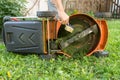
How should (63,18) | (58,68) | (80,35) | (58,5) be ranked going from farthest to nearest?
(80,35) < (58,5) < (63,18) < (58,68)

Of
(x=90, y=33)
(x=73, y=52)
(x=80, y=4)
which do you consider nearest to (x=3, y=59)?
(x=73, y=52)

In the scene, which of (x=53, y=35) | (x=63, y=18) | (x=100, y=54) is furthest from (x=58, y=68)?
(x=100, y=54)

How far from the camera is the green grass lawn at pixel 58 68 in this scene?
12.9ft

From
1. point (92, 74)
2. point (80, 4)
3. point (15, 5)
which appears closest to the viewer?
point (92, 74)

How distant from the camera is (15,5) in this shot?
711 cm

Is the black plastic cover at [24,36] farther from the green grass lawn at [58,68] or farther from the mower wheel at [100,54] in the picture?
the mower wheel at [100,54]

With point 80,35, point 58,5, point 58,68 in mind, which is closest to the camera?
point 58,68

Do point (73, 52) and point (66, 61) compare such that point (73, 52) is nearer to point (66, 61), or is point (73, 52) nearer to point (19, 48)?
point (66, 61)

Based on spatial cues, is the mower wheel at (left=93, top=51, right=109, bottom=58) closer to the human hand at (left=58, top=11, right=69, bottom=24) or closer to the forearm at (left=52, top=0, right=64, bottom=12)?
the human hand at (left=58, top=11, right=69, bottom=24)

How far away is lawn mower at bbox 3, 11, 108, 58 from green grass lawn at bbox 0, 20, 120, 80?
141 mm

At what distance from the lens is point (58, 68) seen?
425cm

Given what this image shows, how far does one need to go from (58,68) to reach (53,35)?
58 cm

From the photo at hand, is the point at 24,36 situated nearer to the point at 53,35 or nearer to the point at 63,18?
the point at 53,35

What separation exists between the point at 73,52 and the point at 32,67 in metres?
0.81
